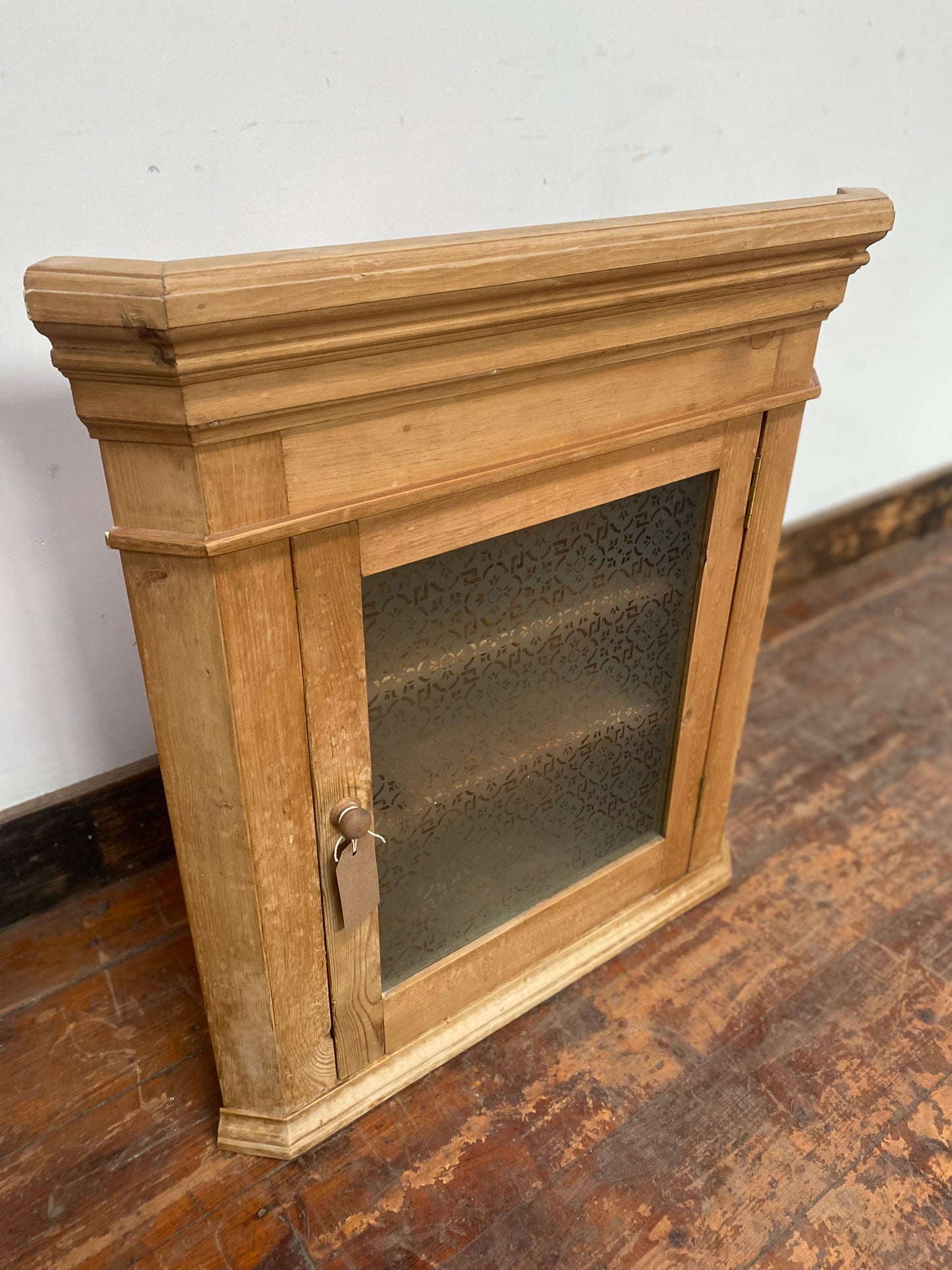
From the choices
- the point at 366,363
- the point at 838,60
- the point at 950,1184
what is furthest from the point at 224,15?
the point at 950,1184

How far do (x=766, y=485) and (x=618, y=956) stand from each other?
73cm

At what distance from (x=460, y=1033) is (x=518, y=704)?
0.48 m

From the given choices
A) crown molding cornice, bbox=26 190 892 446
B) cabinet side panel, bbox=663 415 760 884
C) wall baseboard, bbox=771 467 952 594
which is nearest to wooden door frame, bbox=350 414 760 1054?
cabinet side panel, bbox=663 415 760 884

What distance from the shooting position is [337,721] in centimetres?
92

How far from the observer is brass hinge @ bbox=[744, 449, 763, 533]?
1142 mm

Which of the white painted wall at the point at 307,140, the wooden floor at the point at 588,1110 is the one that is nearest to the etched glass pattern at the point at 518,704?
the wooden floor at the point at 588,1110

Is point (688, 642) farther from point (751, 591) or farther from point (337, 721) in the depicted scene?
point (337, 721)

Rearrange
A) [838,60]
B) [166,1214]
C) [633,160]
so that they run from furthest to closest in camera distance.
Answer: [838,60] → [633,160] → [166,1214]

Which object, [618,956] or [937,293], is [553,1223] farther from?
[937,293]

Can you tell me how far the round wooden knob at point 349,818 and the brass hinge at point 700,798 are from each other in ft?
2.00

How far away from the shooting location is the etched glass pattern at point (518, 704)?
0.99 m

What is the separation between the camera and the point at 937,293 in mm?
2219

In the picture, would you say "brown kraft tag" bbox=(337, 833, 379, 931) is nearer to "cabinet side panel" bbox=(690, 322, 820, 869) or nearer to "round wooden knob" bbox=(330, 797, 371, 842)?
"round wooden knob" bbox=(330, 797, 371, 842)

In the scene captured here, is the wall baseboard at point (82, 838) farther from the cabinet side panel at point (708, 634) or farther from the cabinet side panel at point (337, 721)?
the cabinet side panel at point (708, 634)
